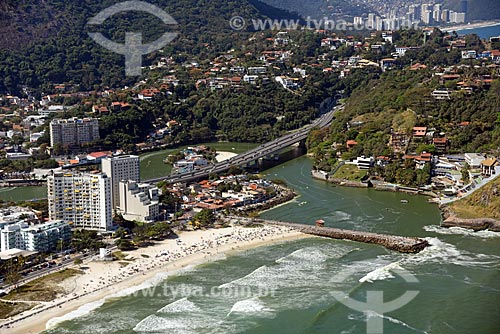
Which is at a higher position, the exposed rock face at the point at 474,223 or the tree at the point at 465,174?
the tree at the point at 465,174

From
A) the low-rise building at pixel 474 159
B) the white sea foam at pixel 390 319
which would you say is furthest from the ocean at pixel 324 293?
the low-rise building at pixel 474 159

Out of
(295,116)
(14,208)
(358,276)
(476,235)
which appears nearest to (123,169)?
(14,208)

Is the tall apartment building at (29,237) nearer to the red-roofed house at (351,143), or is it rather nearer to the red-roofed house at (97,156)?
the red-roofed house at (97,156)

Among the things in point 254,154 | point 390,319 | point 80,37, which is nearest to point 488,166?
point 254,154

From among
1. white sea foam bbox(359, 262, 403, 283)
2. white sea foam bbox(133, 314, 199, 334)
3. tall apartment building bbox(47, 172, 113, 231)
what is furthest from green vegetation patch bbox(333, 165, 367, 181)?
white sea foam bbox(133, 314, 199, 334)

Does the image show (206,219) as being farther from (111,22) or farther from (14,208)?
(111,22)

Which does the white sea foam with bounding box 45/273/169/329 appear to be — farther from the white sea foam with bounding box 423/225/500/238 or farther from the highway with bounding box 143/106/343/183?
the highway with bounding box 143/106/343/183
